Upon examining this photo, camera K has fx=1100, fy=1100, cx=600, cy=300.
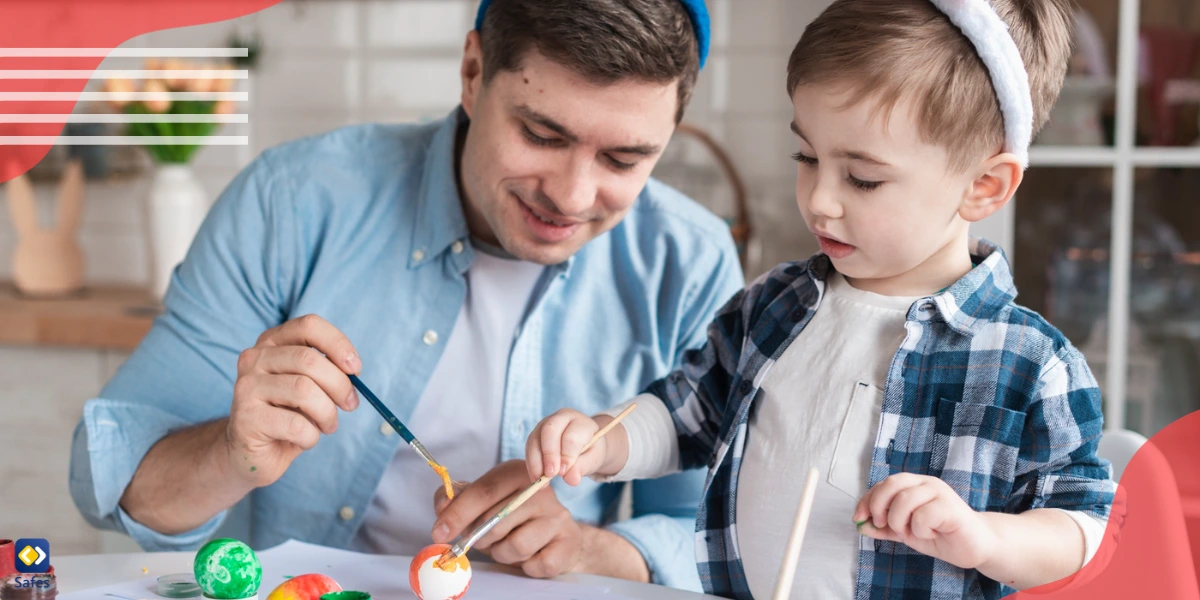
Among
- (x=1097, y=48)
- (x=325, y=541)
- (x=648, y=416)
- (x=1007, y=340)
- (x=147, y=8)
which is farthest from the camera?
(x=147, y=8)

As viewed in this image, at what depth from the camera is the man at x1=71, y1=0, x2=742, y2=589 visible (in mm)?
1129

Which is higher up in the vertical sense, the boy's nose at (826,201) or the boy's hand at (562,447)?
the boy's nose at (826,201)

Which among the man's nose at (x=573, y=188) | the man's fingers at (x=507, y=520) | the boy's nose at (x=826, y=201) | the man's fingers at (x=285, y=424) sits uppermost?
the boy's nose at (x=826, y=201)

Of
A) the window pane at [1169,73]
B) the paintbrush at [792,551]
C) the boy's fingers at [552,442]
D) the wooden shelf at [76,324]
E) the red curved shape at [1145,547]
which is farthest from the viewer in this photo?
the wooden shelf at [76,324]

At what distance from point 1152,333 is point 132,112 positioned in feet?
7.49

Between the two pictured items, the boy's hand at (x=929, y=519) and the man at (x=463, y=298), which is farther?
the man at (x=463, y=298)

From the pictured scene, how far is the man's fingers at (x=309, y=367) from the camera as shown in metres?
0.97

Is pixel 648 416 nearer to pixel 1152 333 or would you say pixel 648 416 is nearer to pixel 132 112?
pixel 1152 333

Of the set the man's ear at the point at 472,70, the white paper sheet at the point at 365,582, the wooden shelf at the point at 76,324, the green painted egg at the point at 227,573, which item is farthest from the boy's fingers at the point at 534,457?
the wooden shelf at the point at 76,324

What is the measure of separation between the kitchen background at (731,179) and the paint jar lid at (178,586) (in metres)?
1.44

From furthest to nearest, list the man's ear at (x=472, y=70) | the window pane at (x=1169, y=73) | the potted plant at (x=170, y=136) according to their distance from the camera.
→ the potted plant at (x=170, y=136) < the window pane at (x=1169, y=73) < the man's ear at (x=472, y=70)

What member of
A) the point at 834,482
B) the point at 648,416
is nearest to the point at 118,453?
the point at 648,416

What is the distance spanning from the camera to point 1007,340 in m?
0.89

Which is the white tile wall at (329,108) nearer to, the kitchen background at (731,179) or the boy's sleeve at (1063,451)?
the kitchen background at (731,179)
